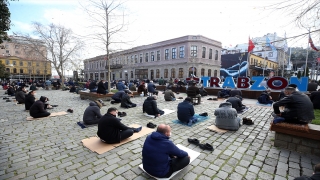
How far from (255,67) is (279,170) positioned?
43.6m

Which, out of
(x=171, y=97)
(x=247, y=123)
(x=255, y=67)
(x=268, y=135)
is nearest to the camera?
(x=268, y=135)

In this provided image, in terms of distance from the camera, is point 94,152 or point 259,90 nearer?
point 94,152

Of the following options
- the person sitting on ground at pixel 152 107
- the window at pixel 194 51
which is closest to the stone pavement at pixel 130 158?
the person sitting on ground at pixel 152 107

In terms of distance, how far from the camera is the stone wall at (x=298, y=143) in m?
3.47

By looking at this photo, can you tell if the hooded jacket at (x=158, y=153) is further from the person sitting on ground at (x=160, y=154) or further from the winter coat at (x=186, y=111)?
the winter coat at (x=186, y=111)

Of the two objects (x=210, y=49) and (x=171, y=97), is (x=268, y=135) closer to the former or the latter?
(x=171, y=97)

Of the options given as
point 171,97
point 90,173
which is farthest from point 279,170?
point 171,97

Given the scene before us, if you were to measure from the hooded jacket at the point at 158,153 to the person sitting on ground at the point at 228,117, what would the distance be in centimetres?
310

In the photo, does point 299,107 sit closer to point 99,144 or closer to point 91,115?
point 99,144

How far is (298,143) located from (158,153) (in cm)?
365

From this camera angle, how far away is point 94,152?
376cm

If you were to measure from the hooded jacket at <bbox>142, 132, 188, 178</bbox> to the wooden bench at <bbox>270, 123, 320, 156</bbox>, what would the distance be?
10.1ft

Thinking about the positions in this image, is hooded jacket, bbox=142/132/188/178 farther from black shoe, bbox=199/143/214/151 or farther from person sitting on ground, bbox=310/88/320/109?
person sitting on ground, bbox=310/88/320/109

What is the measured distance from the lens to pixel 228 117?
505cm
